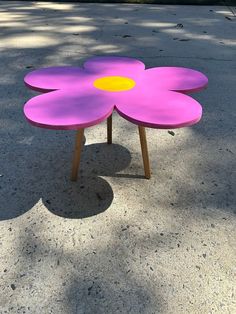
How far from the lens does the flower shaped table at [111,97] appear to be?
1604mm

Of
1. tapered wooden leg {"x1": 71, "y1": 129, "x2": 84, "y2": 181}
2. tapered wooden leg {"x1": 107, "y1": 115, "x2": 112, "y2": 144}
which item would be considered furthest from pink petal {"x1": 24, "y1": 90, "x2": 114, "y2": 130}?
tapered wooden leg {"x1": 107, "y1": 115, "x2": 112, "y2": 144}

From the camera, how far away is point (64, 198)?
193cm

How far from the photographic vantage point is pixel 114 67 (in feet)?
7.25

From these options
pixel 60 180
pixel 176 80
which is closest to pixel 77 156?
pixel 60 180

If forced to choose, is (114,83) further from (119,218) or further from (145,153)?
(119,218)

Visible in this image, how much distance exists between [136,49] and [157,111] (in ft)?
8.93

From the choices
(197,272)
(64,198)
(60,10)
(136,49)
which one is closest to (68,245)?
(64,198)

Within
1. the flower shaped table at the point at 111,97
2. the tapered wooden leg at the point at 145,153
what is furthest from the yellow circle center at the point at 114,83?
the tapered wooden leg at the point at 145,153

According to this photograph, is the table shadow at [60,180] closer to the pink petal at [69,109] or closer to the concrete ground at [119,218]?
the concrete ground at [119,218]

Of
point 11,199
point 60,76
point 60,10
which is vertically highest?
point 60,76

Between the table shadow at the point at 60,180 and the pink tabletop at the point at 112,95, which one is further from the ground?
the pink tabletop at the point at 112,95

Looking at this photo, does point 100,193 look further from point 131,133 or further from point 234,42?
point 234,42

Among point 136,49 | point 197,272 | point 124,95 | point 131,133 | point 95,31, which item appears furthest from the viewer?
point 95,31

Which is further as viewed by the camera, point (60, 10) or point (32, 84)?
point (60, 10)
